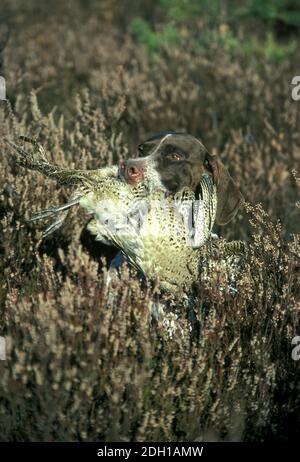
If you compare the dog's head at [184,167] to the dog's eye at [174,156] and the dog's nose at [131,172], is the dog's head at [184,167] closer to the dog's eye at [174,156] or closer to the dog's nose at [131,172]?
the dog's eye at [174,156]

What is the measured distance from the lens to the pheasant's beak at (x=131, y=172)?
3527 millimetres

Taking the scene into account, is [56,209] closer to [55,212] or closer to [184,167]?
[55,212]

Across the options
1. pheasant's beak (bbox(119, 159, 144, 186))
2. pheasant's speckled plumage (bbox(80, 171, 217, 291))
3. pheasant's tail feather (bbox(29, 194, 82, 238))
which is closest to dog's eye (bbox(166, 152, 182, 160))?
pheasant's beak (bbox(119, 159, 144, 186))

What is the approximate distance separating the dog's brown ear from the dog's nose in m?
0.57

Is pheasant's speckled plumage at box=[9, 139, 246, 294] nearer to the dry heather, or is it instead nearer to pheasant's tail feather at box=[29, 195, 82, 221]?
pheasant's tail feather at box=[29, 195, 82, 221]

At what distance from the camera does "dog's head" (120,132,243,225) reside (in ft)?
12.9

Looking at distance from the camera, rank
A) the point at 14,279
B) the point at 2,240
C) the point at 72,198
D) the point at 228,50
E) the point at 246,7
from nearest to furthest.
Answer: the point at 72,198 → the point at 14,279 → the point at 2,240 → the point at 228,50 → the point at 246,7

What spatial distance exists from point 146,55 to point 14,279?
5468mm

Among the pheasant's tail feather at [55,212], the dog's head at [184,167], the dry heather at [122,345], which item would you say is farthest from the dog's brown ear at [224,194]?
the pheasant's tail feather at [55,212]

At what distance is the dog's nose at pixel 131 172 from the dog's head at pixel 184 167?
189 mm
